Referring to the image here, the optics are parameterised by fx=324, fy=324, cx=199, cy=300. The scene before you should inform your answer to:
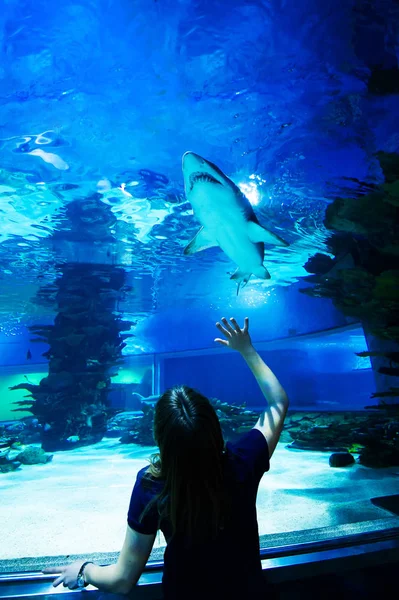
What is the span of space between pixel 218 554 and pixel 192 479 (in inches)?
15.6

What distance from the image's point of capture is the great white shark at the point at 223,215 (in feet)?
15.0

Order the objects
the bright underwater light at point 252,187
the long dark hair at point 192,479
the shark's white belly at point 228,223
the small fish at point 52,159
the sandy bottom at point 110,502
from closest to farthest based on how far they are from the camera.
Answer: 1. the long dark hair at point 192,479
2. the sandy bottom at point 110,502
3. the shark's white belly at point 228,223
4. the small fish at point 52,159
5. the bright underwater light at point 252,187

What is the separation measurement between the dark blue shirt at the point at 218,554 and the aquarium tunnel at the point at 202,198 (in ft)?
2.70

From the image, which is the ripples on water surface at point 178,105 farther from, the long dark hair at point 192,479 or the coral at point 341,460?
the coral at point 341,460

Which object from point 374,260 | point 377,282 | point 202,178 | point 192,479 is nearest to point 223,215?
point 202,178

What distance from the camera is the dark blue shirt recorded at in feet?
5.08

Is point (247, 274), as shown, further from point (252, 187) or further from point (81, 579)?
point (81, 579)

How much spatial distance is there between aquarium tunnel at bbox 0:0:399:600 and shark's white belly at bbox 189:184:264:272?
0.12ft

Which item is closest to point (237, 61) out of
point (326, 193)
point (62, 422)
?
point (326, 193)

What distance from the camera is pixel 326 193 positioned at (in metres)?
9.52

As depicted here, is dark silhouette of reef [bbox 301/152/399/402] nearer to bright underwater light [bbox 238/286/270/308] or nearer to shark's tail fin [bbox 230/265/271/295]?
shark's tail fin [bbox 230/265/271/295]

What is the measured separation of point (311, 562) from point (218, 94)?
6590mm

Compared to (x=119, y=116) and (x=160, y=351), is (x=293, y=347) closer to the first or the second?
(x=160, y=351)

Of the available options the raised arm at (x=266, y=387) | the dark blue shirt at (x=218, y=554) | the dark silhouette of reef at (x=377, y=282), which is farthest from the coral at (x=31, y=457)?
the dark blue shirt at (x=218, y=554)
